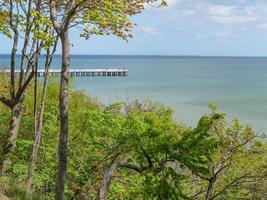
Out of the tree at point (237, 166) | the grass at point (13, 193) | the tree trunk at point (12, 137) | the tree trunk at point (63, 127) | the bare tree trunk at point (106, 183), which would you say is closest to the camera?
the bare tree trunk at point (106, 183)

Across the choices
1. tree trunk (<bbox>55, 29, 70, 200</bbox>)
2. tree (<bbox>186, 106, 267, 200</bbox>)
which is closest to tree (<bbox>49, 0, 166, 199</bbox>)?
tree trunk (<bbox>55, 29, 70, 200</bbox>)

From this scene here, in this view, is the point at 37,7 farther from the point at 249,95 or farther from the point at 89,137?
the point at 249,95

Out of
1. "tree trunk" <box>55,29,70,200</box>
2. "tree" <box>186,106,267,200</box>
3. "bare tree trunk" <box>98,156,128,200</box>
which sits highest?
"tree trunk" <box>55,29,70,200</box>

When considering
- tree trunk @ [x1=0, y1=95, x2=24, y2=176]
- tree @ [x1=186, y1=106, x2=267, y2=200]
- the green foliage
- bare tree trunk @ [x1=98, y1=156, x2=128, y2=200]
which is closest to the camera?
bare tree trunk @ [x1=98, y1=156, x2=128, y2=200]

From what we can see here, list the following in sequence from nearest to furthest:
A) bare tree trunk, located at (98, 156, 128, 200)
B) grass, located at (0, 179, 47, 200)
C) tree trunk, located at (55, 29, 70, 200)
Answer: bare tree trunk, located at (98, 156, 128, 200) → tree trunk, located at (55, 29, 70, 200) → grass, located at (0, 179, 47, 200)

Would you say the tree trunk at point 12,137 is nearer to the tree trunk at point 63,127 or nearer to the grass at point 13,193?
the grass at point 13,193

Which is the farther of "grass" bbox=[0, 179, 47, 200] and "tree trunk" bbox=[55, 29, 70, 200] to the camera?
"grass" bbox=[0, 179, 47, 200]

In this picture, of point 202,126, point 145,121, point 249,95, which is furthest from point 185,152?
point 249,95

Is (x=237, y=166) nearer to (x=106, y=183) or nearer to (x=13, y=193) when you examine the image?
(x=13, y=193)

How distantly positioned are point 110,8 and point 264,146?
23.4 feet

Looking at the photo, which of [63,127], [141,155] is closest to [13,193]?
[141,155]

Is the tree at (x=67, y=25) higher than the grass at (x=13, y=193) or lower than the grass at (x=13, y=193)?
higher

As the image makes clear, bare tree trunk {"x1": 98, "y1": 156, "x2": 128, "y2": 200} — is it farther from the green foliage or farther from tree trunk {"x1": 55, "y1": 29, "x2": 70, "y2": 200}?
the green foliage

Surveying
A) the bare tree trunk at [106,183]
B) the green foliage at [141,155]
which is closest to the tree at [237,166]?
the green foliage at [141,155]
